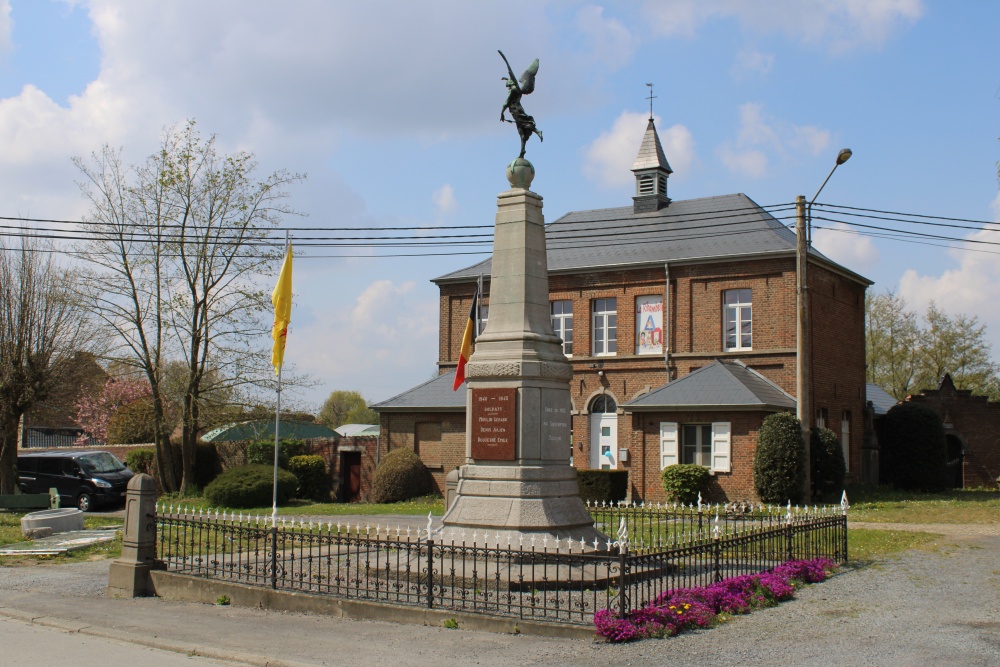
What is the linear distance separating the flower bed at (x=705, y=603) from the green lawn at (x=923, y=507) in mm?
11385

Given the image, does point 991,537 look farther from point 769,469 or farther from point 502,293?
point 502,293

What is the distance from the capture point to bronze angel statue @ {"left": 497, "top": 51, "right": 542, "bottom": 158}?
13.8 meters

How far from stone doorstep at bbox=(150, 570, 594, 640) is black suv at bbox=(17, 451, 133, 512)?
61.8ft

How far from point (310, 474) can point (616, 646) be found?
2668cm

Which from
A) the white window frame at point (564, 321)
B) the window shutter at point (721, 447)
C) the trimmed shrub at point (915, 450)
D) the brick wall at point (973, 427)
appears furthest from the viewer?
the brick wall at point (973, 427)

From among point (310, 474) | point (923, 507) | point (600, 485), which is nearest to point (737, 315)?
point (600, 485)

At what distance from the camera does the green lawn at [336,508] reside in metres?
26.0

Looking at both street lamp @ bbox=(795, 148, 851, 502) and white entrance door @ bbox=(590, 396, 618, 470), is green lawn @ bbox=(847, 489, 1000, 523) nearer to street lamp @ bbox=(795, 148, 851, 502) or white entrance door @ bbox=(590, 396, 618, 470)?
street lamp @ bbox=(795, 148, 851, 502)

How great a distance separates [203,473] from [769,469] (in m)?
20.4

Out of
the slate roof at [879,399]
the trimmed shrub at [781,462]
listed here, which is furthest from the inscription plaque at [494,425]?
the slate roof at [879,399]

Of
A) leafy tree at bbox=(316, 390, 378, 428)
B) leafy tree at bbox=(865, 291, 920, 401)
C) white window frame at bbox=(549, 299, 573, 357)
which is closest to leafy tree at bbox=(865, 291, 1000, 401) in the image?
leafy tree at bbox=(865, 291, 920, 401)

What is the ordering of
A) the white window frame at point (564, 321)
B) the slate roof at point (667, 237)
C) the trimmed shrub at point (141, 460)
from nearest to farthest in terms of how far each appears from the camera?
the slate roof at point (667, 237), the white window frame at point (564, 321), the trimmed shrub at point (141, 460)

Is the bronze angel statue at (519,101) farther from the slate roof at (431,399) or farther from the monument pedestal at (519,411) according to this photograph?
the slate roof at (431,399)

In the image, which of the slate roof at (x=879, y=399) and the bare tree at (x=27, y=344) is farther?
the slate roof at (x=879, y=399)
